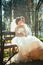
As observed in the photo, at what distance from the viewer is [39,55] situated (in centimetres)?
235

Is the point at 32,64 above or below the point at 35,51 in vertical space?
below

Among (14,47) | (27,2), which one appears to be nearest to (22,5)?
(27,2)

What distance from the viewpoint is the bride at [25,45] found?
88.4 inches

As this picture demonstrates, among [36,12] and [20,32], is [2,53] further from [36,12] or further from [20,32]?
[36,12]

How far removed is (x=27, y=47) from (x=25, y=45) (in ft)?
0.11

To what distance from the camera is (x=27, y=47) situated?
2.29 meters

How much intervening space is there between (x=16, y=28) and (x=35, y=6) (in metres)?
0.34

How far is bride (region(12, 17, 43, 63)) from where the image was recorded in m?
2.24

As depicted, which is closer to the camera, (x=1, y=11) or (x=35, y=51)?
(x=1, y=11)

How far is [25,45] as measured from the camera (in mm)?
2285

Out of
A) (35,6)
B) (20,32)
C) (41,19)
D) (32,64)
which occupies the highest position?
(35,6)

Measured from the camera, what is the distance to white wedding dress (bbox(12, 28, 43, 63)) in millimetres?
2264

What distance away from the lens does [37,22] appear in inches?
89.9

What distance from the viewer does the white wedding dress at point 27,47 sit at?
2264mm
